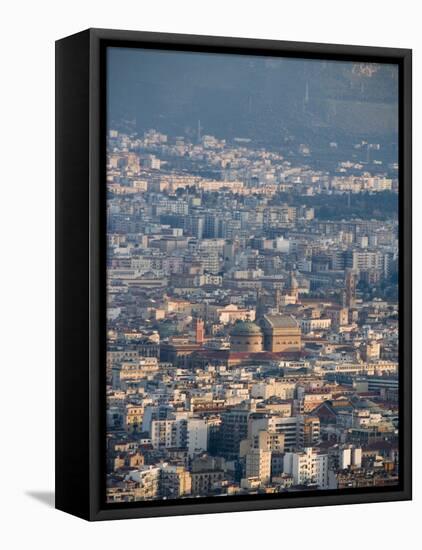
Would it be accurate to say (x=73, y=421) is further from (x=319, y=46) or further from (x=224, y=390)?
(x=319, y=46)

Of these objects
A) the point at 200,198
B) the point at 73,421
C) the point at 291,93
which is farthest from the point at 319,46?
the point at 73,421

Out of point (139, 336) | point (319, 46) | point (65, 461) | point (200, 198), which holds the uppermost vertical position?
point (319, 46)

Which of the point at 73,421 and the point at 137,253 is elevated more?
the point at 137,253

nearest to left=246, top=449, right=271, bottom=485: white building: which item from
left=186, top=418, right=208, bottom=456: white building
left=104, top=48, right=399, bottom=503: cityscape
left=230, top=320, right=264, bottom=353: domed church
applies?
left=104, top=48, right=399, bottom=503: cityscape

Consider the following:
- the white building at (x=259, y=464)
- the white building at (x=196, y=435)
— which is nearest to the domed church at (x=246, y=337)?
the white building at (x=196, y=435)

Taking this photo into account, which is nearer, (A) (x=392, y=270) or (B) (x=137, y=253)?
(B) (x=137, y=253)

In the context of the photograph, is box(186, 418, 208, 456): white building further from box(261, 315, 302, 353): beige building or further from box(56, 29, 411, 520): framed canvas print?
box(261, 315, 302, 353): beige building
